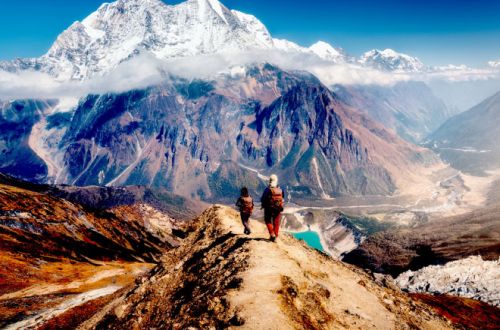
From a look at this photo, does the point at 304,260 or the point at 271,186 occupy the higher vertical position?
the point at 271,186

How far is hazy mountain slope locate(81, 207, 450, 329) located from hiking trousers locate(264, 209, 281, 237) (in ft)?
3.55

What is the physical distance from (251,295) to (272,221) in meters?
9.35

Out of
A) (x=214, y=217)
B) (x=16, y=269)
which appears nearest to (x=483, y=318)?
(x=214, y=217)

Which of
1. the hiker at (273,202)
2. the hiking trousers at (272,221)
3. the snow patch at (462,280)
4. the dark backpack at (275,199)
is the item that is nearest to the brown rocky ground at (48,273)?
the hiking trousers at (272,221)

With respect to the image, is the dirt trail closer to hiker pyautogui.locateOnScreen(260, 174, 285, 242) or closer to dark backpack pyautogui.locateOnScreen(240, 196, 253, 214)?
hiker pyautogui.locateOnScreen(260, 174, 285, 242)

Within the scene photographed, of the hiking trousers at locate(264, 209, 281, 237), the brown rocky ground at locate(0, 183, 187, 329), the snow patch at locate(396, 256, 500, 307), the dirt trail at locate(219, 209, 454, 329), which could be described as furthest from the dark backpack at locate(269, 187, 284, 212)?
the snow patch at locate(396, 256, 500, 307)

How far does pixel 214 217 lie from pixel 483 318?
82.3 m

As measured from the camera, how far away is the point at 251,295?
890 inches

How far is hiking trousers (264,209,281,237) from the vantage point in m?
30.2

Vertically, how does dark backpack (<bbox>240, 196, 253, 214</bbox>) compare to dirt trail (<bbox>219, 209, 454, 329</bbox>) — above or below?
above

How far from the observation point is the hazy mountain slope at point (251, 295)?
Answer: 21859mm

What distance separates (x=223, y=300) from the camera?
22.6 meters

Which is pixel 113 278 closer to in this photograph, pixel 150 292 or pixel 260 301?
pixel 150 292

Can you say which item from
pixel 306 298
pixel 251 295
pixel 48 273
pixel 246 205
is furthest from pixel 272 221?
pixel 48 273
